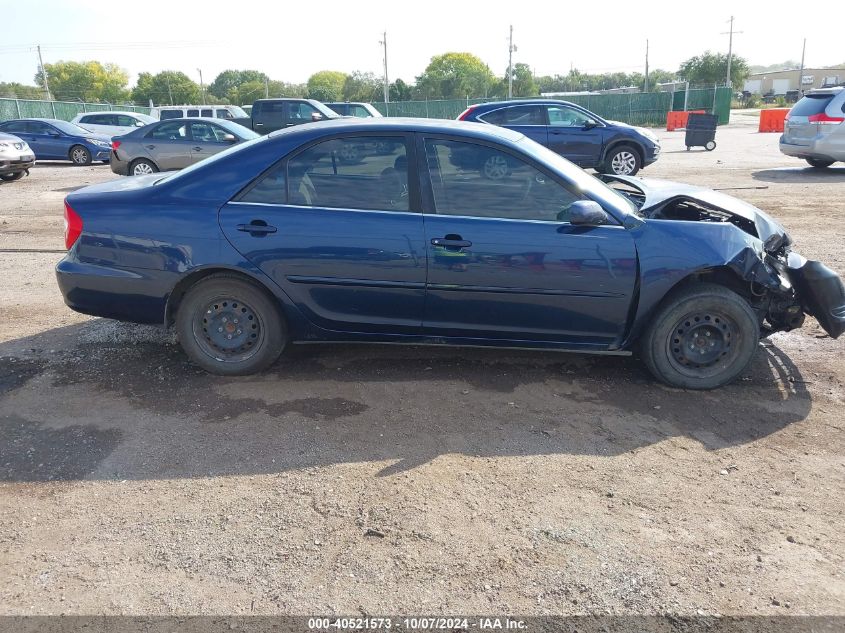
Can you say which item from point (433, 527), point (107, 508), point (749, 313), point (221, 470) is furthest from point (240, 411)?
point (749, 313)

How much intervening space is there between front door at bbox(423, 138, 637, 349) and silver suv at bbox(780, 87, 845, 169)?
13.5m

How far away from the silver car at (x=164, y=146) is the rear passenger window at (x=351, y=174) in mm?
11121

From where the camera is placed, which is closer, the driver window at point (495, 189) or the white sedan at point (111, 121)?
the driver window at point (495, 189)

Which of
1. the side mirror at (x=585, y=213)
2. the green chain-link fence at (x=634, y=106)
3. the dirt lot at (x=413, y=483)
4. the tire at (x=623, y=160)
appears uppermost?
the green chain-link fence at (x=634, y=106)

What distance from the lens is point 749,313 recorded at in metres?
4.25

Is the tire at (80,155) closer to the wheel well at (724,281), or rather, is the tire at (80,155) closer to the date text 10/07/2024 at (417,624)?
the wheel well at (724,281)

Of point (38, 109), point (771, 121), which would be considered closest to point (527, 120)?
point (771, 121)

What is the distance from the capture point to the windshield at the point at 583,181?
168 inches

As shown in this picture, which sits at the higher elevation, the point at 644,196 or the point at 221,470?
the point at 644,196

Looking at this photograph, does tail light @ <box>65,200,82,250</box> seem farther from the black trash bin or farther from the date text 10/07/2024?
the black trash bin

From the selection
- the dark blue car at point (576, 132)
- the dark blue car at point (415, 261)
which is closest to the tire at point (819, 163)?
the dark blue car at point (576, 132)

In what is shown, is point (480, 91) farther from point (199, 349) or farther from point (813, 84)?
point (199, 349)

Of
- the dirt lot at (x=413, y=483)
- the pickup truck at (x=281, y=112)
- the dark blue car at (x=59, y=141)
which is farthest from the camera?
the dark blue car at (x=59, y=141)

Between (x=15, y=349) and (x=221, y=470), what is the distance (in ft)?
8.70
